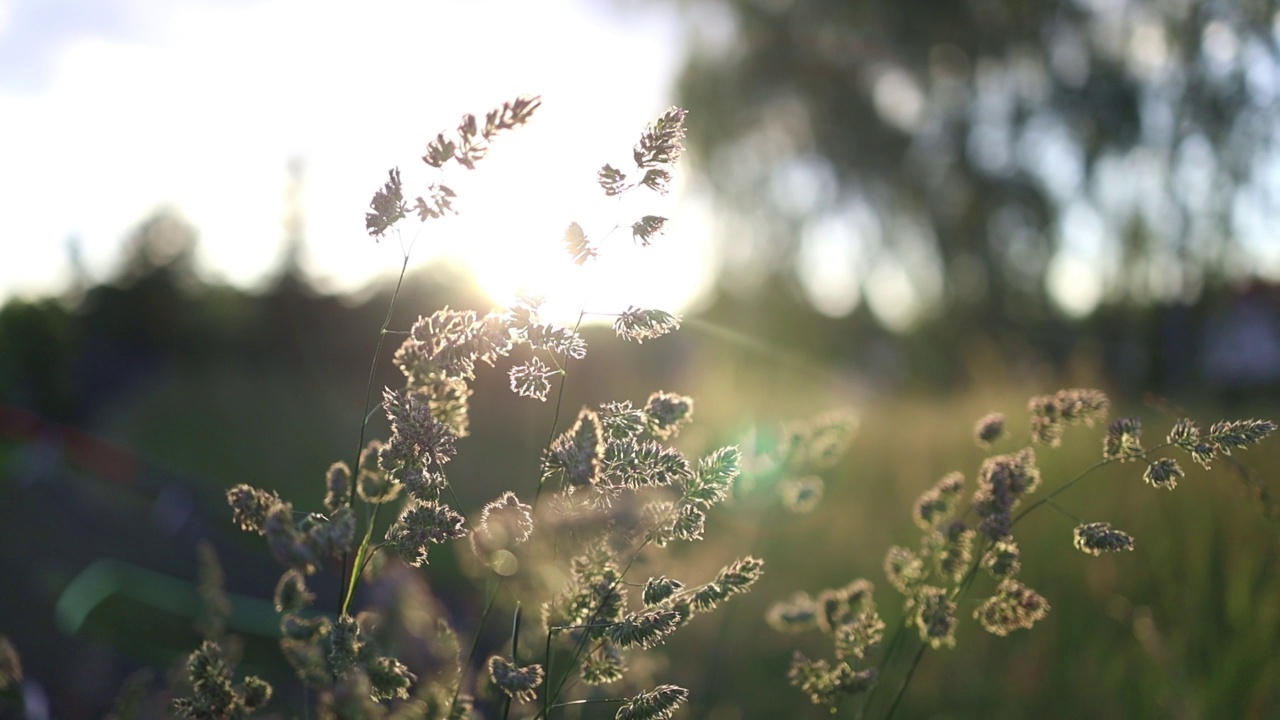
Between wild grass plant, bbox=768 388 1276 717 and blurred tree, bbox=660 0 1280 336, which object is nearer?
wild grass plant, bbox=768 388 1276 717

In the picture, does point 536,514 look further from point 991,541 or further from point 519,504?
point 991,541

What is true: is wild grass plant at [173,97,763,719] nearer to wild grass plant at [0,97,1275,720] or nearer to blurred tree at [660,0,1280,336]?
wild grass plant at [0,97,1275,720]

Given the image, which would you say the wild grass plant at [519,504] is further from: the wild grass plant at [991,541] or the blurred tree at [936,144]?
the blurred tree at [936,144]

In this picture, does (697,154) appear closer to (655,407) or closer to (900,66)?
(900,66)

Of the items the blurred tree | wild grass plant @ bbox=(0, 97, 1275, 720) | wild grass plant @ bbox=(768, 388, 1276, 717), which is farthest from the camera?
the blurred tree

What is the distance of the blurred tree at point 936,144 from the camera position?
12.1 metres

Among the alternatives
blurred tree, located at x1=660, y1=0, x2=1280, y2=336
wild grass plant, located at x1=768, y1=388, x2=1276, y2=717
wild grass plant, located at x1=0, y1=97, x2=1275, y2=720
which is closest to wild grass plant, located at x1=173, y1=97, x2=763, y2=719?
wild grass plant, located at x1=0, y1=97, x2=1275, y2=720

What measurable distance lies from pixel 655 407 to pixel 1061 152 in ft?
46.8

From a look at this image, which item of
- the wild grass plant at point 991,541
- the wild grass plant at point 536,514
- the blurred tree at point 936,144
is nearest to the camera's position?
the wild grass plant at point 536,514

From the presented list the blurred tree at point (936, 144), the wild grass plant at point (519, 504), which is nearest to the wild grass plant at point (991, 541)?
the wild grass plant at point (519, 504)

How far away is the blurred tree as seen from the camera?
12.1m

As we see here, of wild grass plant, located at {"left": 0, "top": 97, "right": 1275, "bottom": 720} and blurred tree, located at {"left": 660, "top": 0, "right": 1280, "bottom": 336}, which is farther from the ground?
blurred tree, located at {"left": 660, "top": 0, "right": 1280, "bottom": 336}

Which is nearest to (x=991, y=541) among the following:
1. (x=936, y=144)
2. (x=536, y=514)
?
(x=536, y=514)

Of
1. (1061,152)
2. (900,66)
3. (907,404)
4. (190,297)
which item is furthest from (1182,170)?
(190,297)
